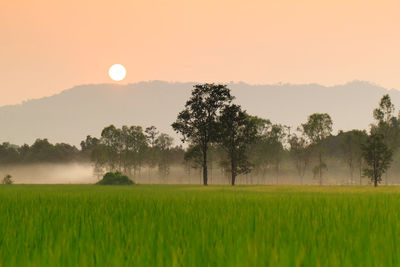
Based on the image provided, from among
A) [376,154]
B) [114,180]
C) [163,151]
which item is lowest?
[114,180]

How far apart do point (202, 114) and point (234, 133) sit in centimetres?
637

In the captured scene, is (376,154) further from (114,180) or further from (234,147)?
(114,180)

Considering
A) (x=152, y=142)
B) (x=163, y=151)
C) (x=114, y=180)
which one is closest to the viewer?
(x=114, y=180)

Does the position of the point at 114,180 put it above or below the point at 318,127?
below

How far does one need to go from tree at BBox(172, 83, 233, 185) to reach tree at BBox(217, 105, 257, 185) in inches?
52.3

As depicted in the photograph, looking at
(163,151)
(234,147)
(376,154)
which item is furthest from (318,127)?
(163,151)

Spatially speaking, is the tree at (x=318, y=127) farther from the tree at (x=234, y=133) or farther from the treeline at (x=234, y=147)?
the tree at (x=234, y=133)

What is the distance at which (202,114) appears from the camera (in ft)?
220

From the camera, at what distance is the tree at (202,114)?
217 ft

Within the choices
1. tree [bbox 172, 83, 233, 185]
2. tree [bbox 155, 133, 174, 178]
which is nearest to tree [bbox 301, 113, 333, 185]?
tree [bbox 172, 83, 233, 185]

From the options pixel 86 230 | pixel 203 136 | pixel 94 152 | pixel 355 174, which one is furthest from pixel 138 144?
pixel 86 230

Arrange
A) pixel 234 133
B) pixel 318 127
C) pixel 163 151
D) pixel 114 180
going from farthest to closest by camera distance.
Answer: pixel 163 151
pixel 318 127
pixel 234 133
pixel 114 180

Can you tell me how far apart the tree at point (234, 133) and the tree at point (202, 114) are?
1330mm

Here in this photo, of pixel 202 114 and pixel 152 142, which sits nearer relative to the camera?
pixel 202 114
